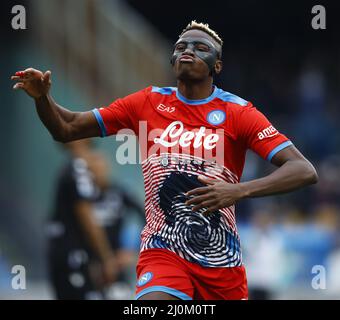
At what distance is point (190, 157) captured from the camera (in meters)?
7.25

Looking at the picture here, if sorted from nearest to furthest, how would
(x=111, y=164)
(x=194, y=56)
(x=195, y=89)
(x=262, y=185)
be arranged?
(x=262, y=185), (x=194, y=56), (x=195, y=89), (x=111, y=164)

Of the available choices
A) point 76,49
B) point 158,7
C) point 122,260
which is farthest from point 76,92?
point 158,7

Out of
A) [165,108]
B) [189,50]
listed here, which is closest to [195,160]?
[165,108]

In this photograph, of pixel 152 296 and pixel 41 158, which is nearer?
pixel 152 296

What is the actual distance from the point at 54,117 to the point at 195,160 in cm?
116

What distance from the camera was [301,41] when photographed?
86.6 ft

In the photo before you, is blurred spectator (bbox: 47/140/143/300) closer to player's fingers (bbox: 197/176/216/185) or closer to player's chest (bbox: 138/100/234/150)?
player's chest (bbox: 138/100/234/150)

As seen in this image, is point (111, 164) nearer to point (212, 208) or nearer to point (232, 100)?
point (232, 100)

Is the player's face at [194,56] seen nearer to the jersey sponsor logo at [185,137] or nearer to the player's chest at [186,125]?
the player's chest at [186,125]

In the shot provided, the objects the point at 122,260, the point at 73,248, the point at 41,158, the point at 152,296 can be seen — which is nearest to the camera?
the point at 152,296

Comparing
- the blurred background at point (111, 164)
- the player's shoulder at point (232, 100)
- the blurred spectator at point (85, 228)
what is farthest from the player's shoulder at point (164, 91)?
the blurred background at point (111, 164)

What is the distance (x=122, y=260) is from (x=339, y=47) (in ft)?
46.7

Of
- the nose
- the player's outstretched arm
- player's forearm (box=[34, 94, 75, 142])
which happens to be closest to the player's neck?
the nose

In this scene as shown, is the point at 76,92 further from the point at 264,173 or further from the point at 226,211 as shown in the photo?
the point at 226,211
